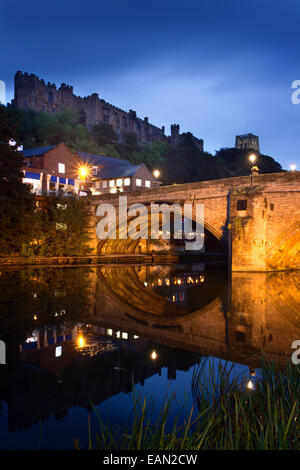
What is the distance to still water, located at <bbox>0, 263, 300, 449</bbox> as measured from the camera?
4.06 m

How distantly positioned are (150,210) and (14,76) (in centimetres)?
7106

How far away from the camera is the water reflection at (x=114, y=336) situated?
4.73 metres

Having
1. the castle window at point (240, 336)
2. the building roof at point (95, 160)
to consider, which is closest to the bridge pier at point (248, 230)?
the castle window at point (240, 336)

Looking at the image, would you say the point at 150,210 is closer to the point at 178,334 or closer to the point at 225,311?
the point at 225,311

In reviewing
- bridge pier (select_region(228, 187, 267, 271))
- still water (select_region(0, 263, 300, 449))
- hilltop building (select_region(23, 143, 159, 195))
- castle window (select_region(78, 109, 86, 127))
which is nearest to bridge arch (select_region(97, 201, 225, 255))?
bridge pier (select_region(228, 187, 267, 271))

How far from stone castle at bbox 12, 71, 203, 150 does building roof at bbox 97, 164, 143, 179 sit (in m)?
36.5

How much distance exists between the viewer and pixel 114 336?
24.7 ft

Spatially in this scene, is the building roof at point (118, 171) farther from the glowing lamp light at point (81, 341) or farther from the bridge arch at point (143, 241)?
the glowing lamp light at point (81, 341)

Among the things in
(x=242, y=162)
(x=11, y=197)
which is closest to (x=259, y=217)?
(x=11, y=197)

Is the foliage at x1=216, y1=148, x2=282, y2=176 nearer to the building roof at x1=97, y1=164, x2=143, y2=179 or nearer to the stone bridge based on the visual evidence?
the building roof at x1=97, y1=164, x2=143, y2=179

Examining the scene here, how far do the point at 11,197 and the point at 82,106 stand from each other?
2861 inches

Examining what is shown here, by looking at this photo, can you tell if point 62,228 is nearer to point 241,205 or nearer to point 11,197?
point 11,197

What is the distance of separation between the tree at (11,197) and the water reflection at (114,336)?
12272mm
